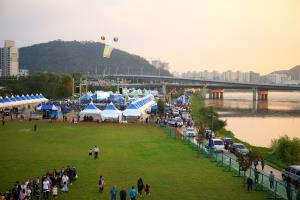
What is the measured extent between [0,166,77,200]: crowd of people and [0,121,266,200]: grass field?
1.37 ft

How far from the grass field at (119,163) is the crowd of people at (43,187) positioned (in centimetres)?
42

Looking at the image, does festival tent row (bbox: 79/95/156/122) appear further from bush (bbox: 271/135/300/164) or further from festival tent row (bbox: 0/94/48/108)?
bush (bbox: 271/135/300/164)

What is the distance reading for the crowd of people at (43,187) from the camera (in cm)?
1341

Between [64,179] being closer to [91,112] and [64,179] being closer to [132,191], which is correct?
[132,191]

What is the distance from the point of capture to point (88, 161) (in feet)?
69.1

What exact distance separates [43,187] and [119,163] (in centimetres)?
673

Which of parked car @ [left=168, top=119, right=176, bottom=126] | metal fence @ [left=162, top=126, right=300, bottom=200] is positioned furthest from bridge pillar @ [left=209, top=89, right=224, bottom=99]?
metal fence @ [left=162, top=126, right=300, bottom=200]

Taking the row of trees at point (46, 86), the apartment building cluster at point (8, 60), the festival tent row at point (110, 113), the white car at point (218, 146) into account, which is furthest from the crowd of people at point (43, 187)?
the apartment building cluster at point (8, 60)

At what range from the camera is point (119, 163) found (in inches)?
816

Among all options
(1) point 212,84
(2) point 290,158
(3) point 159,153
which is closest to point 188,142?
(3) point 159,153

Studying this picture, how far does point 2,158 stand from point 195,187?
10576 mm

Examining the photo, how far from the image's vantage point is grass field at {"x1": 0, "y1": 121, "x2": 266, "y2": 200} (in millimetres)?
15891

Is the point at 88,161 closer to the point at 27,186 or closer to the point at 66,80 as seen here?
the point at 27,186

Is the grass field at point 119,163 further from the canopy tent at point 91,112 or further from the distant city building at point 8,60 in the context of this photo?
the distant city building at point 8,60
